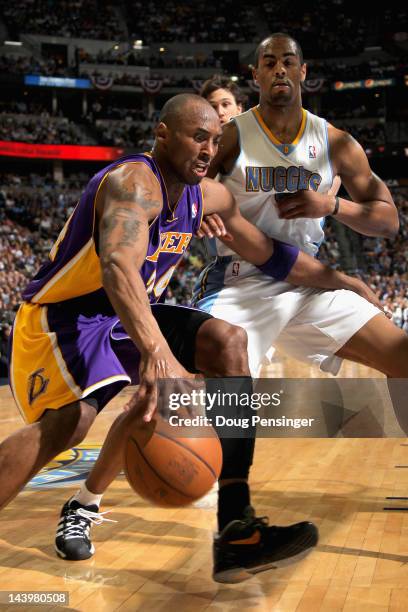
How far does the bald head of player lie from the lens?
2.65m

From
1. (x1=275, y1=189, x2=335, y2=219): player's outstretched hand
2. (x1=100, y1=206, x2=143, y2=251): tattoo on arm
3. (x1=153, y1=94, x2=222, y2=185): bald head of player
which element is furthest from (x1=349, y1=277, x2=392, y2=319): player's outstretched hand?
(x1=100, y1=206, x2=143, y2=251): tattoo on arm

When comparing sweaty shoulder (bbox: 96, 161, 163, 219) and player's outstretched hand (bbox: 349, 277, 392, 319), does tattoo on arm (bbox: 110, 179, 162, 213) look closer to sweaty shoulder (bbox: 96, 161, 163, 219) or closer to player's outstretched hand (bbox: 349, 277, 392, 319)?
sweaty shoulder (bbox: 96, 161, 163, 219)

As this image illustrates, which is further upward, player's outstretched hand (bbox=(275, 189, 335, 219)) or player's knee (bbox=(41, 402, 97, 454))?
player's outstretched hand (bbox=(275, 189, 335, 219))

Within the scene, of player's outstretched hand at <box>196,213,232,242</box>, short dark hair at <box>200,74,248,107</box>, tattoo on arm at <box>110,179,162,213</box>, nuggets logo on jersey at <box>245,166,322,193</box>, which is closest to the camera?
tattoo on arm at <box>110,179,162,213</box>

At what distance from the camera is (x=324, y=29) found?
1257 inches

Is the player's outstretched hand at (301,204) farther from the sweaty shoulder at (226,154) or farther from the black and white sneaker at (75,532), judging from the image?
the black and white sneaker at (75,532)

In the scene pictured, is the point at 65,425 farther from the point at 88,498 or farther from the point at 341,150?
the point at 341,150

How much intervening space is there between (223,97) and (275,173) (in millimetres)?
1328

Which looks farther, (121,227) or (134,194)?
(134,194)

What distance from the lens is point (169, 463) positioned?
7.36 ft

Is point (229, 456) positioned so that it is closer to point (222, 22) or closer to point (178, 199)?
point (178, 199)

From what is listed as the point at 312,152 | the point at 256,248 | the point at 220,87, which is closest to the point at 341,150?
the point at 312,152

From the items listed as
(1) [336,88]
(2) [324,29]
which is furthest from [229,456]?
(2) [324,29]

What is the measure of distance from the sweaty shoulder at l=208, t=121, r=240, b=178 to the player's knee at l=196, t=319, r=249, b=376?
1.18 m
